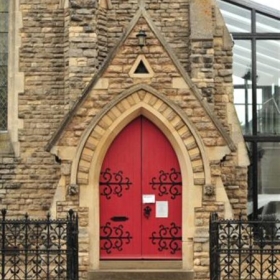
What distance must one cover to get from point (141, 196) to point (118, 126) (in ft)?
4.34

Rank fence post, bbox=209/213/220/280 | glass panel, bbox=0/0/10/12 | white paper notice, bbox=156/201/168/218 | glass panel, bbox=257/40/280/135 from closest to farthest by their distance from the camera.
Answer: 1. fence post, bbox=209/213/220/280
2. white paper notice, bbox=156/201/168/218
3. glass panel, bbox=0/0/10/12
4. glass panel, bbox=257/40/280/135

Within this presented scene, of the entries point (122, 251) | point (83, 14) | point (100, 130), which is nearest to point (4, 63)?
point (83, 14)

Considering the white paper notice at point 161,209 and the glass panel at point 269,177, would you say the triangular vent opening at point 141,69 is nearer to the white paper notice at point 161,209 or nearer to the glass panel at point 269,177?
the white paper notice at point 161,209

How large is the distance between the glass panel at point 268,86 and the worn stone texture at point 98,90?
1463 mm

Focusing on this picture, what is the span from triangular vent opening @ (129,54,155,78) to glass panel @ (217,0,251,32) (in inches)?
146

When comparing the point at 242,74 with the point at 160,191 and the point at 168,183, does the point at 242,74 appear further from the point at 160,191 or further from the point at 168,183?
the point at 160,191

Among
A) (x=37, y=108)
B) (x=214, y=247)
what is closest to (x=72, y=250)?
(x=214, y=247)

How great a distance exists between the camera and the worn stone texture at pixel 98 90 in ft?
48.3

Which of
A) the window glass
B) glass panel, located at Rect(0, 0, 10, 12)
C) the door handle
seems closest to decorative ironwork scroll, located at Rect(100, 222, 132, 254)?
the door handle

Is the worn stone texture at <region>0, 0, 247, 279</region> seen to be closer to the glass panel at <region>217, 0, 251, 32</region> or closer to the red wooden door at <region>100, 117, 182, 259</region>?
the red wooden door at <region>100, 117, 182, 259</region>

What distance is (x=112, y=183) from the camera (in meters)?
15.3

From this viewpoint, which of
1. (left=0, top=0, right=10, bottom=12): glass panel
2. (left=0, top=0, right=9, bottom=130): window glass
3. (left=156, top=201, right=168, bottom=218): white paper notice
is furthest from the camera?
(left=0, top=0, right=10, bottom=12): glass panel

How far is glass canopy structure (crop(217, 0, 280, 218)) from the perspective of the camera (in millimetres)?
17719

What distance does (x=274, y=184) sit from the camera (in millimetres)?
17781
